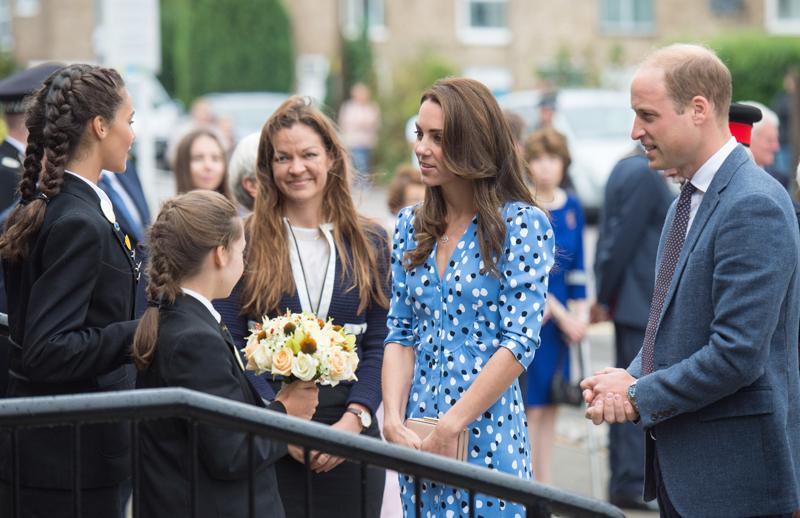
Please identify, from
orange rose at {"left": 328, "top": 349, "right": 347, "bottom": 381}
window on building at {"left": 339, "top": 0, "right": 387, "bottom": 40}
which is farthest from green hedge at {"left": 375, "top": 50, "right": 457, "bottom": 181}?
orange rose at {"left": 328, "top": 349, "right": 347, "bottom": 381}

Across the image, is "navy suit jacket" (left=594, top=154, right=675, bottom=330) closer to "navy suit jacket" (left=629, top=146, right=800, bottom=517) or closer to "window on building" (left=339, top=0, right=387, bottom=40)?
"navy suit jacket" (left=629, top=146, right=800, bottom=517)

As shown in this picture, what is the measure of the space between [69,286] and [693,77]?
2065mm

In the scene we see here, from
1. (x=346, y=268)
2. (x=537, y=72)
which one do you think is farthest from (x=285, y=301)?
(x=537, y=72)

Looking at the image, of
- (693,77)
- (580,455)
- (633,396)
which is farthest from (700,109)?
(580,455)

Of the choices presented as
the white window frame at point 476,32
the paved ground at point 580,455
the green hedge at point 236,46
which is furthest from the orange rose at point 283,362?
the white window frame at point 476,32

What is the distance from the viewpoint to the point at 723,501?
370 cm

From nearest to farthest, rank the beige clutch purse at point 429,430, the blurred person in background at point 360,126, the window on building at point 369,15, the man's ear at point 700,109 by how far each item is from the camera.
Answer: the man's ear at point 700,109 < the beige clutch purse at point 429,430 < the blurred person in background at point 360,126 < the window on building at point 369,15

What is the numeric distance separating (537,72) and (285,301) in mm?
33029

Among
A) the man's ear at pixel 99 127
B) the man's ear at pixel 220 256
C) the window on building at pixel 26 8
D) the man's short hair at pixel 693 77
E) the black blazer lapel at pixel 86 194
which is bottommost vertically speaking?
the man's ear at pixel 220 256

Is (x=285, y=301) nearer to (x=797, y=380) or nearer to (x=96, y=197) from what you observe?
(x=96, y=197)

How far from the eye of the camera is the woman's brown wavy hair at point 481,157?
4.13m

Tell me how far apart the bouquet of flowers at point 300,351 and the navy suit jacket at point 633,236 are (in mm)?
3613

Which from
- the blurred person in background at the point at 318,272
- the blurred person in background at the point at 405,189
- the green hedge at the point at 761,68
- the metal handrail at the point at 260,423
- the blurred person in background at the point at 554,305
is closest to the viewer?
the metal handrail at the point at 260,423

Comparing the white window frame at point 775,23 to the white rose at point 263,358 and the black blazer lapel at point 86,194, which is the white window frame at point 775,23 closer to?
the white rose at point 263,358
